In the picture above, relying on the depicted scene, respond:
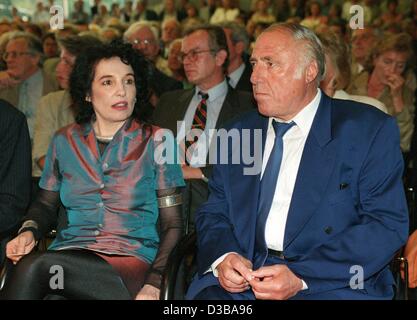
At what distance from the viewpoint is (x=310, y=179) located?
A: 8.56 feet

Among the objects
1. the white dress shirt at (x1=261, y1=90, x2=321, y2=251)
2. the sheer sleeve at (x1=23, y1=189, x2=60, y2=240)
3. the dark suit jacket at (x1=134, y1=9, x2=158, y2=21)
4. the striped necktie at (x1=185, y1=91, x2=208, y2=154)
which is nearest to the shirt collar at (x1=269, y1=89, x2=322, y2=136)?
the white dress shirt at (x1=261, y1=90, x2=321, y2=251)

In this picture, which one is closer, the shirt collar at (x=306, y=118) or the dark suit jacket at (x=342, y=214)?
the dark suit jacket at (x=342, y=214)

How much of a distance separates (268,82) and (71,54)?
242cm

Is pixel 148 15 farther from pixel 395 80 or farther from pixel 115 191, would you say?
pixel 115 191

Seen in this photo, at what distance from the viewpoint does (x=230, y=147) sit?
2.89 metres

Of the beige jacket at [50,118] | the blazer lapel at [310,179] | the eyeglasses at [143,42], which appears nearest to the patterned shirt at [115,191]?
the blazer lapel at [310,179]

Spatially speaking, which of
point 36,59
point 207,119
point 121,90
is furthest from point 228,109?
point 36,59

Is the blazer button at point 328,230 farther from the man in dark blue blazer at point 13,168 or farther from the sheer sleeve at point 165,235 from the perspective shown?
the man in dark blue blazer at point 13,168

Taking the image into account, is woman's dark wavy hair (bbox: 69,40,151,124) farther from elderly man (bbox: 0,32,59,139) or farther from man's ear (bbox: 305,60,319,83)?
elderly man (bbox: 0,32,59,139)

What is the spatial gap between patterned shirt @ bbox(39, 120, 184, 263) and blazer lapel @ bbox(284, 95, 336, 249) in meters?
0.61

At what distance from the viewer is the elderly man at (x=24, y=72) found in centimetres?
545

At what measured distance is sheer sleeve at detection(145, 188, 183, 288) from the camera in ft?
9.12
